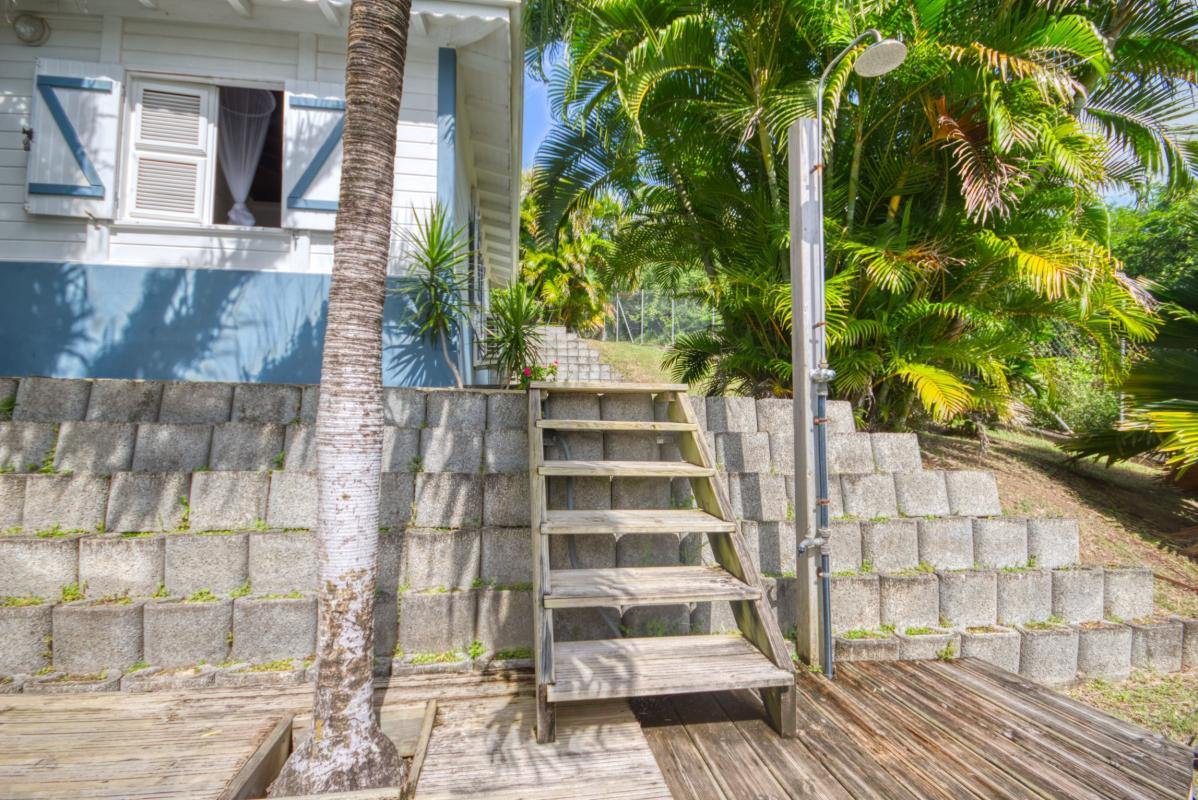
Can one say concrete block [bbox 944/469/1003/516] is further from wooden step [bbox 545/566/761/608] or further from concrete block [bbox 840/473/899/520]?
wooden step [bbox 545/566/761/608]

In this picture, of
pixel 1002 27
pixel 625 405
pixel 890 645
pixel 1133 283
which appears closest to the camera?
pixel 890 645

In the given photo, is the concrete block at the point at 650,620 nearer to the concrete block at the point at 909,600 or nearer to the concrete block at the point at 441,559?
the concrete block at the point at 441,559

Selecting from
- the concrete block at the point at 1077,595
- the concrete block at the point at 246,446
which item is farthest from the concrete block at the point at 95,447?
the concrete block at the point at 1077,595

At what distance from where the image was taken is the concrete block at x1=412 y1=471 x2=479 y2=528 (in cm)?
271

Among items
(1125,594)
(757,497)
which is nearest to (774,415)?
(757,497)

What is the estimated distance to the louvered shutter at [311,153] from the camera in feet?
13.7

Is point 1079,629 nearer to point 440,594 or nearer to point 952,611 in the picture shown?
point 952,611

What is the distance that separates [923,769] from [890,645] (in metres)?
0.90

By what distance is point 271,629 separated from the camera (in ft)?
7.71

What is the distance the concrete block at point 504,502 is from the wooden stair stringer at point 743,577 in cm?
91

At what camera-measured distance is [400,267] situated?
430cm

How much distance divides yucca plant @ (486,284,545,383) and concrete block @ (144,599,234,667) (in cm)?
246

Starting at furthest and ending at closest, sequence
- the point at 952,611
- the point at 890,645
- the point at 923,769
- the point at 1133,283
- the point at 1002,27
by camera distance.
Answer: the point at 1133,283 → the point at 1002,27 → the point at 952,611 → the point at 890,645 → the point at 923,769

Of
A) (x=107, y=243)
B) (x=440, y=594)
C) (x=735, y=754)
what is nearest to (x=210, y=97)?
(x=107, y=243)
